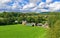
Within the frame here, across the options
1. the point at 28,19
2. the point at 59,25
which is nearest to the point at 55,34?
the point at 59,25

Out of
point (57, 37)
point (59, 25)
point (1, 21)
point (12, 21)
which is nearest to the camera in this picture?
point (57, 37)

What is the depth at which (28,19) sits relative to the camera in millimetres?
71625

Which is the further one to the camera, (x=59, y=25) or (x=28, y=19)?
(x=28, y=19)

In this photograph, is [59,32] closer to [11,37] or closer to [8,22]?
[11,37]

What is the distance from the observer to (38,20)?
2712 inches

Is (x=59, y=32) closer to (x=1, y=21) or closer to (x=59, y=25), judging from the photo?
(x=59, y=25)

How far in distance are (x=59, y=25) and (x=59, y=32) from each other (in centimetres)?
120

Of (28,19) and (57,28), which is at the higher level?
(57,28)

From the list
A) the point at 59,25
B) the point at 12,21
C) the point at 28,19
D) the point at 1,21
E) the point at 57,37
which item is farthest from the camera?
the point at 28,19

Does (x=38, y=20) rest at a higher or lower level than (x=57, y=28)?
lower

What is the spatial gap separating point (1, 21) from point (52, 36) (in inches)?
1839

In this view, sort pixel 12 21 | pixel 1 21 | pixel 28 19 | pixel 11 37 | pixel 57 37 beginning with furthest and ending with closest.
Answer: pixel 28 19 → pixel 12 21 → pixel 1 21 → pixel 11 37 → pixel 57 37

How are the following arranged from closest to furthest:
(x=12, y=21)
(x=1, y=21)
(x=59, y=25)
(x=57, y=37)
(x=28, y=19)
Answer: (x=57, y=37)
(x=59, y=25)
(x=1, y=21)
(x=12, y=21)
(x=28, y=19)

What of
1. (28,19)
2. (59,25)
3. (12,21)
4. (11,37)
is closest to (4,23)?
(12,21)
